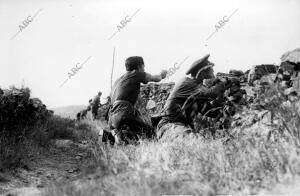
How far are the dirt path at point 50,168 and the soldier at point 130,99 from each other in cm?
79

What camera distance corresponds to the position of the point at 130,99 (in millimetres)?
6516

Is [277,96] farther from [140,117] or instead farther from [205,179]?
[140,117]

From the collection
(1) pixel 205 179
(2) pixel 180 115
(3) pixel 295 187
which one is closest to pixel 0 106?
(2) pixel 180 115

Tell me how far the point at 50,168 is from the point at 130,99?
5.48 ft

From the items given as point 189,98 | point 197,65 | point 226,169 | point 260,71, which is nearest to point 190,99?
point 189,98

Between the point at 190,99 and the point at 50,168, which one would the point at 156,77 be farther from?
the point at 50,168

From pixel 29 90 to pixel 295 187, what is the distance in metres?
8.32

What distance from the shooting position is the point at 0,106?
25.2ft

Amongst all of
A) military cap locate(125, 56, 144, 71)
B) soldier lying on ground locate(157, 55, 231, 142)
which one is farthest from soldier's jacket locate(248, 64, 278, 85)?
military cap locate(125, 56, 144, 71)

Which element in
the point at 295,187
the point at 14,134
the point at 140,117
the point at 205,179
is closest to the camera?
the point at 295,187

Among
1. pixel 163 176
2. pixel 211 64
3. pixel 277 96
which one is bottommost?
pixel 163 176

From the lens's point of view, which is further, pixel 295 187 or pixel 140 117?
pixel 140 117

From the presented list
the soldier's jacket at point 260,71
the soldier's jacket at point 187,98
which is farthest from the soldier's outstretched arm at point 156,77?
the soldier's jacket at point 260,71

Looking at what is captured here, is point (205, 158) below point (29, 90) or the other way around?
below
